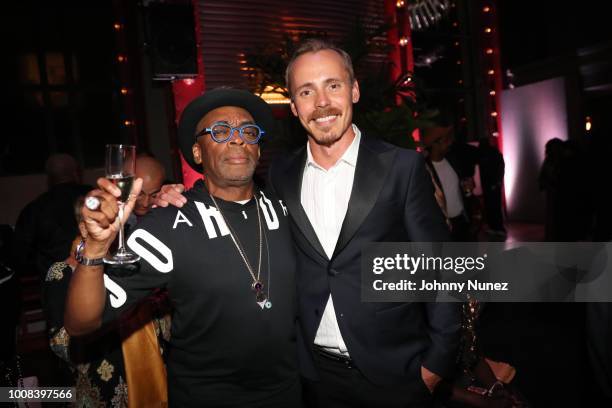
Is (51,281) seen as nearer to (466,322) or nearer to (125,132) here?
(466,322)

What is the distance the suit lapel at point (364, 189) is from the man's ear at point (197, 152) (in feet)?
2.24

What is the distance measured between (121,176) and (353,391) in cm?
119

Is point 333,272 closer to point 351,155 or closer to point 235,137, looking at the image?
point 351,155

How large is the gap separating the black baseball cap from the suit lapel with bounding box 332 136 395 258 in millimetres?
523

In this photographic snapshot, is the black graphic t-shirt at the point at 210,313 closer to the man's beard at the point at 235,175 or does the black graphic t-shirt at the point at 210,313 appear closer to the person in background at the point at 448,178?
the man's beard at the point at 235,175

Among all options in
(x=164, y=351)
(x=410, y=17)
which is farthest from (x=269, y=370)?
(x=410, y=17)

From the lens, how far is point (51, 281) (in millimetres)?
1766

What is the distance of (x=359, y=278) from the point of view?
1.72m

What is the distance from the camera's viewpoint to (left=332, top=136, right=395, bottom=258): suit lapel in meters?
1.71

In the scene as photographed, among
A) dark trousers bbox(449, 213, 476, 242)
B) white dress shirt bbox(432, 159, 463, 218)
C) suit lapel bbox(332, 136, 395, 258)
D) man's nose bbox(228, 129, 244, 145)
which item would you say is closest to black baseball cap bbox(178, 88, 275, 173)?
man's nose bbox(228, 129, 244, 145)

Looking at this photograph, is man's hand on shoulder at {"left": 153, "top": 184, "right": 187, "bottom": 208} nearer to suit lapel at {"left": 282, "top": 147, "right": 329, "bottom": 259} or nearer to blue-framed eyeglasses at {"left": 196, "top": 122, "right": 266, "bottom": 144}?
blue-framed eyeglasses at {"left": 196, "top": 122, "right": 266, "bottom": 144}

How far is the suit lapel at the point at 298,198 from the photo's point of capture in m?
1.77

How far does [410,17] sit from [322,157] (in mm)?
8034

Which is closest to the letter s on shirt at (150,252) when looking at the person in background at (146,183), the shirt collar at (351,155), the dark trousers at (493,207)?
the shirt collar at (351,155)
